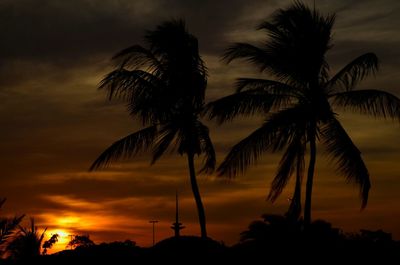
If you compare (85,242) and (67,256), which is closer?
(67,256)

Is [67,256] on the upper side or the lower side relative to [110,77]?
lower

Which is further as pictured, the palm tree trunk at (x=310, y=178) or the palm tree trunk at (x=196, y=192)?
the palm tree trunk at (x=196, y=192)

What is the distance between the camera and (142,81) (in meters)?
31.8

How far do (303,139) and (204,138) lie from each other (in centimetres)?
676

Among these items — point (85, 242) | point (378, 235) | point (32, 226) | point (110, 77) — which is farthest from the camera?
point (85, 242)

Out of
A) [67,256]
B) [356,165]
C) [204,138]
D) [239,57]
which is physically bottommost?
[67,256]

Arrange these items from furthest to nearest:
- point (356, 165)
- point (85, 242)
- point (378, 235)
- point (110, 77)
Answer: point (85, 242) < point (110, 77) < point (378, 235) < point (356, 165)

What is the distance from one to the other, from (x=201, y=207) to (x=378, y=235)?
8827mm

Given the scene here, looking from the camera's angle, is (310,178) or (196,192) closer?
(310,178)

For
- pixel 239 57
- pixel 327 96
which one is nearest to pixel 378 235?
pixel 327 96

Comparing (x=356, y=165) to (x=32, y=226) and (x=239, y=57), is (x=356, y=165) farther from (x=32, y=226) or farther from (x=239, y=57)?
(x=32, y=226)

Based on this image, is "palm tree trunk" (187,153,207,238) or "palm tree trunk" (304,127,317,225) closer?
"palm tree trunk" (304,127,317,225)

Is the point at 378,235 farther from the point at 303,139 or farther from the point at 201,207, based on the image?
the point at 201,207

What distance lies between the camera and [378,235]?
26469 mm
